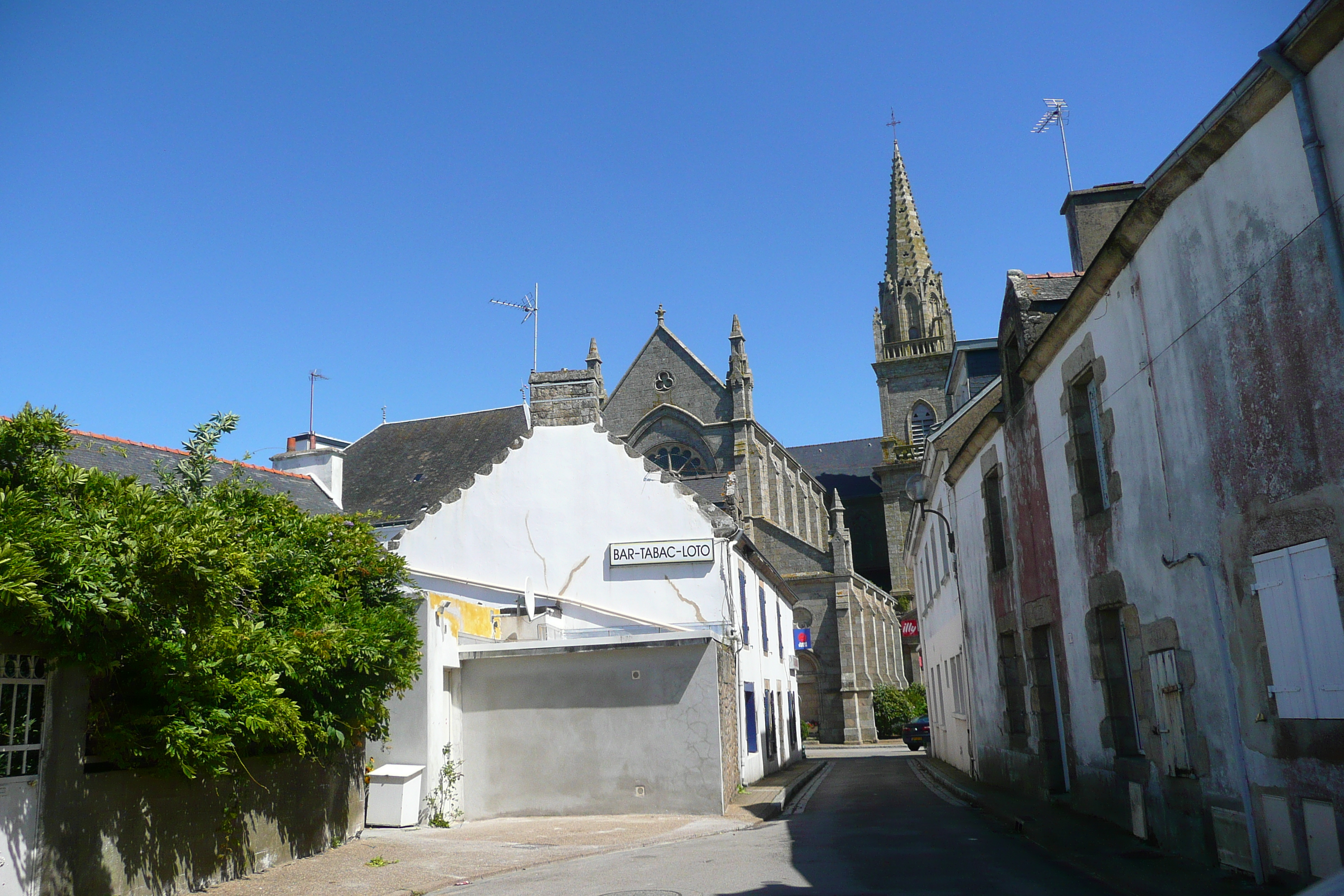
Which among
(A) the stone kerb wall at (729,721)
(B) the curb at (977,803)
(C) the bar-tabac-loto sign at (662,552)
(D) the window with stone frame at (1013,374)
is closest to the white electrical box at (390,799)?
(A) the stone kerb wall at (729,721)

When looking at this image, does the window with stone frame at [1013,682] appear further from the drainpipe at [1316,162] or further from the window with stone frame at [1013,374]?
the drainpipe at [1316,162]

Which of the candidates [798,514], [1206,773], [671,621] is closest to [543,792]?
[671,621]

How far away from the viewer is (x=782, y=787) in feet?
58.5

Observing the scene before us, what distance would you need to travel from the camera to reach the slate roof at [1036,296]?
41.2ft

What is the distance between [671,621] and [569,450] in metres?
3.82

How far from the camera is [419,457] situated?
36.0m

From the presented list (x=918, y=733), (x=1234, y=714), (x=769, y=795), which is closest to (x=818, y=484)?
(x=918, y=733)

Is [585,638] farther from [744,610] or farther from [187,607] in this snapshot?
[187,607]

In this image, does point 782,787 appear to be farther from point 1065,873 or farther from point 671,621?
point 1065,873

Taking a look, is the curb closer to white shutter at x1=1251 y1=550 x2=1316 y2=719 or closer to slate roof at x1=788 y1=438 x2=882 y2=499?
white shutter at x1=1251 y1=550 x2=1316 y2=719

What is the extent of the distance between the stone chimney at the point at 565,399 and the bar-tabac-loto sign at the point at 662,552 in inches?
99.3

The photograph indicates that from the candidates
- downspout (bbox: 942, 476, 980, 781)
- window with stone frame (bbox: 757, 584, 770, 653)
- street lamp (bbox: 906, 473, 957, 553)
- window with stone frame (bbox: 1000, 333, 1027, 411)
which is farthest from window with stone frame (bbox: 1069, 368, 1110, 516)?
window with stone frame (bbox: 757, 584, 770, 653)

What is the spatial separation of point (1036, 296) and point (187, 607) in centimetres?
1043

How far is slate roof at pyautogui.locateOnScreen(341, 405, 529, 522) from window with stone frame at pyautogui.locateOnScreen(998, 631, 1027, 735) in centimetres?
2085
